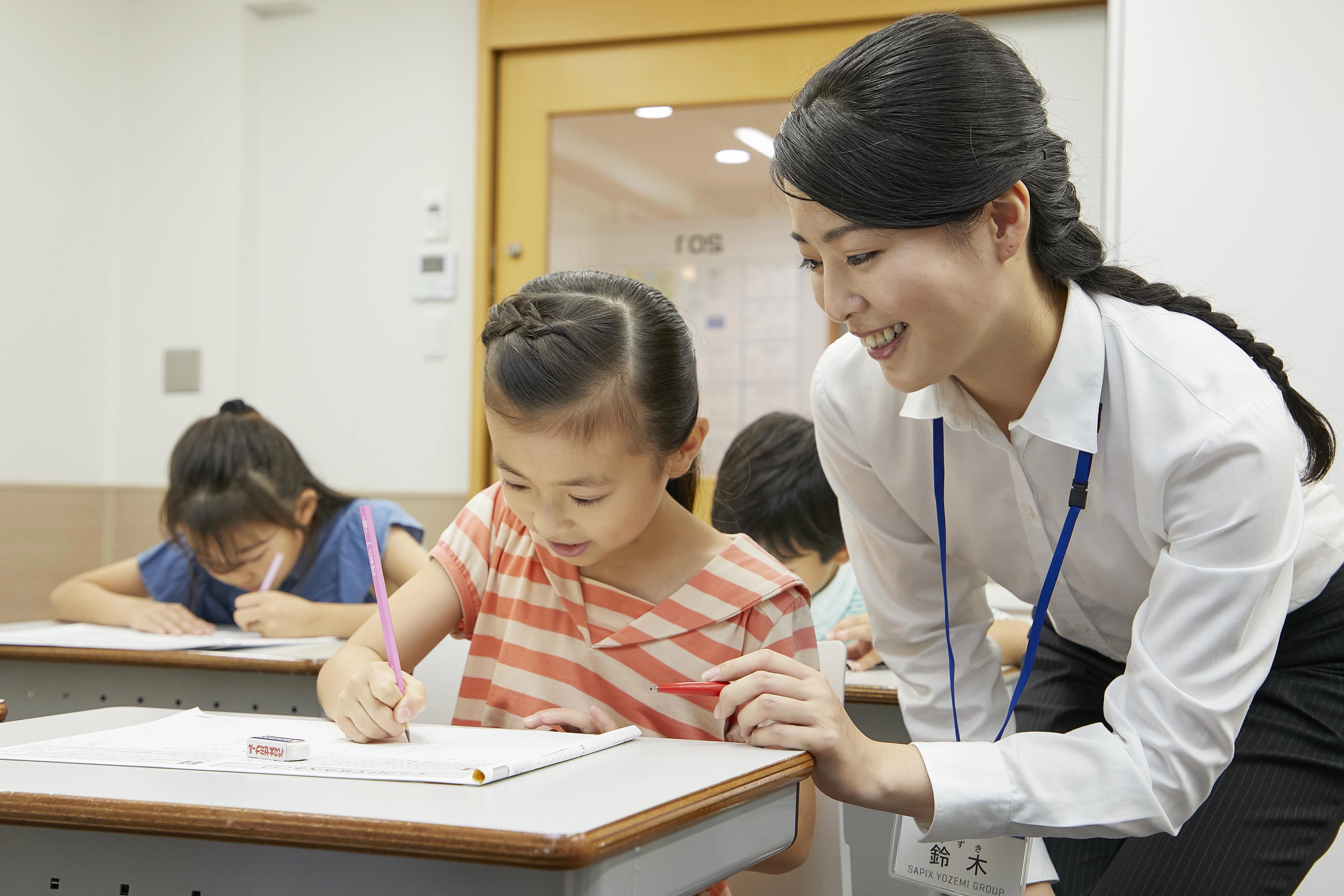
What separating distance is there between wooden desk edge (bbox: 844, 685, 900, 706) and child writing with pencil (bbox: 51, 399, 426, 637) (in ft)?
3.06

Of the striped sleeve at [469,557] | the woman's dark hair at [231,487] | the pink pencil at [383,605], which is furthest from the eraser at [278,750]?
the woman's dark hair at [231,487]

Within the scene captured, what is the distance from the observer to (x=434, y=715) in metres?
1.54

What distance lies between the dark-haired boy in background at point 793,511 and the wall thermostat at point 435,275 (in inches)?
68.9

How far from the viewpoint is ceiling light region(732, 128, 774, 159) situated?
3330mm

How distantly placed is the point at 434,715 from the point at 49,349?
2.80 metres

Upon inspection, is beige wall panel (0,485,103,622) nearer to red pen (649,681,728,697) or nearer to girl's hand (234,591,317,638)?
girl's hand (234,591,317,638)

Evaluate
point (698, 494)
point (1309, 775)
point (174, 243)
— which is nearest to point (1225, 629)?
point (1309, 775)

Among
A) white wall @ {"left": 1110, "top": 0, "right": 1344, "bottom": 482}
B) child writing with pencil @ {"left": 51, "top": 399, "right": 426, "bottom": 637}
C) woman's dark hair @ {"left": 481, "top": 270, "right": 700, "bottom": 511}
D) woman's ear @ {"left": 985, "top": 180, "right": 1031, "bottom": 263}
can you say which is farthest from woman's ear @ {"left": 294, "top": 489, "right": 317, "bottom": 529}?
white wall @ {"left": 1110, "top": 0, "right": 1344, "bottom": 482}

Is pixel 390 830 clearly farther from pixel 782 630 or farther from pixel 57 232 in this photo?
pixel 57 232

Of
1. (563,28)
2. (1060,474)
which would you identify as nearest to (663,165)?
(563,28)

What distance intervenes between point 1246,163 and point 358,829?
2630 millimetres

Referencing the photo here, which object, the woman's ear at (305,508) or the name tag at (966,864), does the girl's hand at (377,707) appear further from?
the woman's ear at (305,508)

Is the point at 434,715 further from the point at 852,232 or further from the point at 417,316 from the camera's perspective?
the point at 417,316

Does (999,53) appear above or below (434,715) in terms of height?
above
